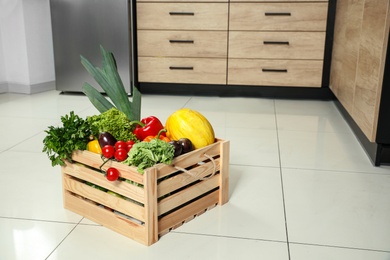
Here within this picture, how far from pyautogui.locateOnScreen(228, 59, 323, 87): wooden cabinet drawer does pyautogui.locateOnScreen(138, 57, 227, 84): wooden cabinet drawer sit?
0.32ft

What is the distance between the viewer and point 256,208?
1.39m

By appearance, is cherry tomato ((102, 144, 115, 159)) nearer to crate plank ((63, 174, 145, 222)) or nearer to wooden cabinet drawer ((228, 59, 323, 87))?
crate plank ((63, 174, 145, 222))

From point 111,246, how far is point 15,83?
2.53 meters

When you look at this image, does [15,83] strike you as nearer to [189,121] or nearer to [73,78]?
[73,78]

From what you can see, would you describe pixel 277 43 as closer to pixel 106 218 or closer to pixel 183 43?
pixel 183 43

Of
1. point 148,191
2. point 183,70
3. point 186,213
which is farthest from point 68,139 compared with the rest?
point 183,70

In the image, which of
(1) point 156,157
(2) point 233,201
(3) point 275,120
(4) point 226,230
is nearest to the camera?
(1) point 156,157

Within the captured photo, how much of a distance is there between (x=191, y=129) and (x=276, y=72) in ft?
6.21

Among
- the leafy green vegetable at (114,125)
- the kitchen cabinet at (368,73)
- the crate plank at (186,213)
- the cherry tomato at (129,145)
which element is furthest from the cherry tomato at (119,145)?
the kitchen cabinet at (368,73)

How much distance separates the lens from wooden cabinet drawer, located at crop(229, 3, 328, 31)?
291 cm

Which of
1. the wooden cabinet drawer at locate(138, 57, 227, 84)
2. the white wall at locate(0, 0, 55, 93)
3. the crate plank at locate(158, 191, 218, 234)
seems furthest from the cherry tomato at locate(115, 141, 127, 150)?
the white wall at locate(0, 0, 55, 93)

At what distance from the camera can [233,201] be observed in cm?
144

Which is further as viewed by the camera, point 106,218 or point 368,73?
point 368,73

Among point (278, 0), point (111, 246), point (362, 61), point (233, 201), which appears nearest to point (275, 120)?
point (362, 61)
